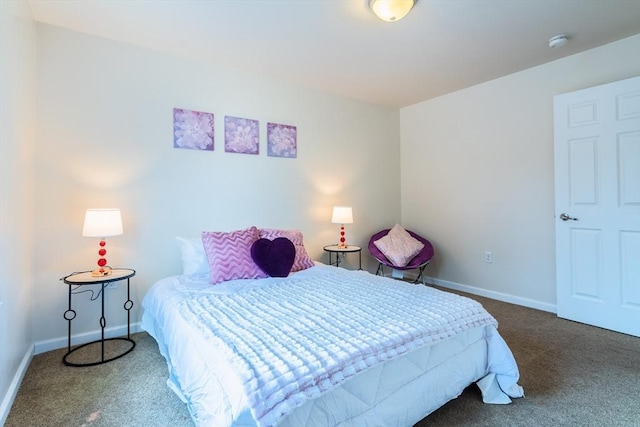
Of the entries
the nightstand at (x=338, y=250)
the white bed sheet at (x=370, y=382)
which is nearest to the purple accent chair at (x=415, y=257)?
the nightstand at (x=338, y=250)

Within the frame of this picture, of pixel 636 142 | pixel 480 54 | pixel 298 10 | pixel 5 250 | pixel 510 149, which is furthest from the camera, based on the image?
pixel 510 149

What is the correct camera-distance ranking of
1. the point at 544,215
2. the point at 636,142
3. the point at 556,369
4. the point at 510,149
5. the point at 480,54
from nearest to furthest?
the point at 556,369
the point at 636,142
the point at 480,54
the point at 544,215
the point at 510,149

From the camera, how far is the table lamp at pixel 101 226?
7.14ft

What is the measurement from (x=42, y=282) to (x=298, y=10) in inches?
105

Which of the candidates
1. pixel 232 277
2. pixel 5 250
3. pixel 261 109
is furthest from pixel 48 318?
pixel 261 109

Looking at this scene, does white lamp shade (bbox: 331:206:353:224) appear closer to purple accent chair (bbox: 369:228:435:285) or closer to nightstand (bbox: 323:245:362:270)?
nightstand (bbox: 323:245:362:270)

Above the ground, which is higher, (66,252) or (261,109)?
(261,109)

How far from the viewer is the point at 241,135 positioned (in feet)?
10.3

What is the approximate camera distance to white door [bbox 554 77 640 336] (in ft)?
8.32

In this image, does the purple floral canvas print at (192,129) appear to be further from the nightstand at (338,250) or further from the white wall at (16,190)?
the nightstand at (338,250)

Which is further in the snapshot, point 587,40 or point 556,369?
point 587,40

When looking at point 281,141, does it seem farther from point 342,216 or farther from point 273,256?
point 273,256

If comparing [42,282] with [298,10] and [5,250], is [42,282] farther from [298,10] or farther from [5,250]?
[298,10]

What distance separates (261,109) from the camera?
3.29m
